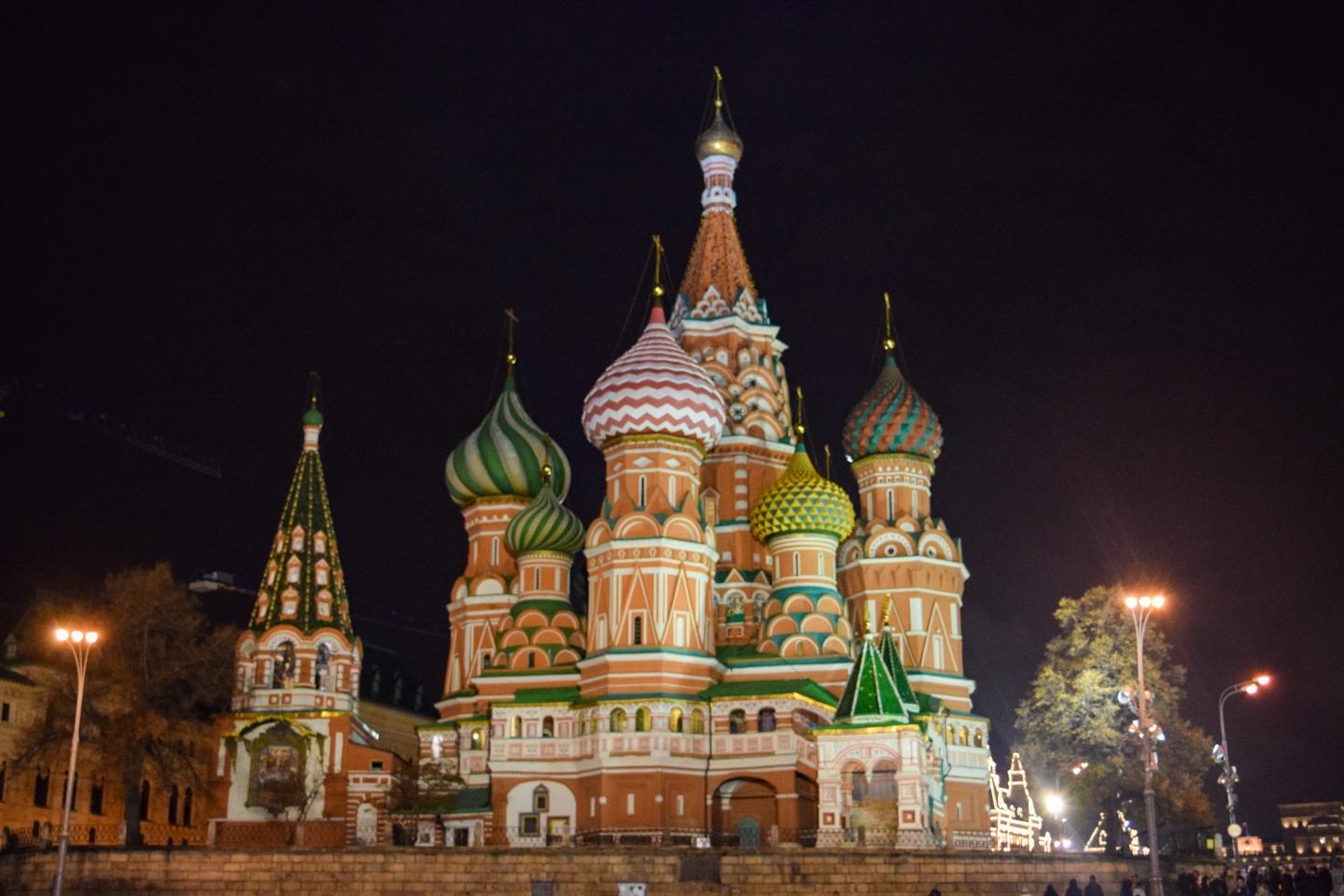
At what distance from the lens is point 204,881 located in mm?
33156

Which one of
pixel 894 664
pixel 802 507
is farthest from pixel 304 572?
pixel 894 664

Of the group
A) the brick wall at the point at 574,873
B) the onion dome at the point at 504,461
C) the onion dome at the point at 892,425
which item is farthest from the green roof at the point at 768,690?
the onion dome at the point at 504,461

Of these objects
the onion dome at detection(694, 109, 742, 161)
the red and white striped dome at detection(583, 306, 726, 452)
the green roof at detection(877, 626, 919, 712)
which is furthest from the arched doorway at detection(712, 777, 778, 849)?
the onion dome at detection(694, 109, 742, 161)

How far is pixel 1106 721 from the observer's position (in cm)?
4266

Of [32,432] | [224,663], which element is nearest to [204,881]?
[224,663]

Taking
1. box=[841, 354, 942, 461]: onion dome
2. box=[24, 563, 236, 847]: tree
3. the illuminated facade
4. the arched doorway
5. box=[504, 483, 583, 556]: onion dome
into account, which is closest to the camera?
box=[24, 563, 236, 847]: tree

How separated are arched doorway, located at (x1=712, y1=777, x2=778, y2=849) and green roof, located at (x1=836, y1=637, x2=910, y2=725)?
457cm

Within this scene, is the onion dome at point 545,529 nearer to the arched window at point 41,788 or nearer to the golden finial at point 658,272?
the golden finial at point 658,272

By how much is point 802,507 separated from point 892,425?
579 centimetres

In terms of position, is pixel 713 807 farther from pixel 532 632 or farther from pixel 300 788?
pixel 300 788

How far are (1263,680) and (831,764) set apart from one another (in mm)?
9610

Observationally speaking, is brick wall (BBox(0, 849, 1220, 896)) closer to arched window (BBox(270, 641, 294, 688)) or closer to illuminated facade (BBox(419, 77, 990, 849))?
illuminated facade (BBox(419, 77, 990, 849))

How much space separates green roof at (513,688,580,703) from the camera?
4262 centimetres

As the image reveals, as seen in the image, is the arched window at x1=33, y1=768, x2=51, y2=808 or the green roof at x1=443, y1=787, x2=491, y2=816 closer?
the green roof at x1=443, y1=787, x2=491, y2=816
